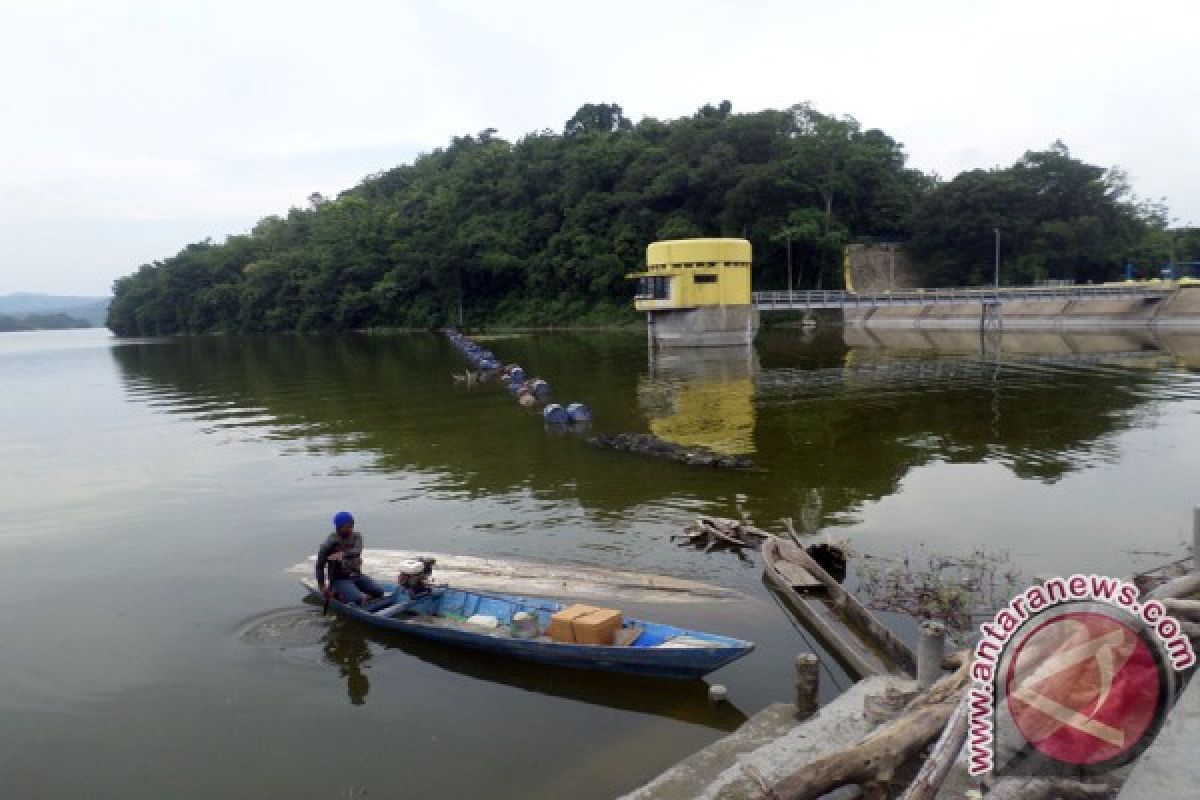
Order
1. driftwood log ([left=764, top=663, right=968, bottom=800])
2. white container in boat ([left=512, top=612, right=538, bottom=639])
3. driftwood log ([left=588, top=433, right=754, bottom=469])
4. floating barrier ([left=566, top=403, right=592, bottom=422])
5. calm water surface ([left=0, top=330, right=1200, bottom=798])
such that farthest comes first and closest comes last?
floating barrier ([left=566, top=403, right=592, bottom=422])
driftwood log ([left=588, top=433, right=754, bottom=469])
white container in boat ([left=512, top=612, right=538, bottom=639])
calm water surface ([left=0, top=330, right=1200, bottom=798])
driftwood log ([left=764, top=663, right=968, bottom=800])

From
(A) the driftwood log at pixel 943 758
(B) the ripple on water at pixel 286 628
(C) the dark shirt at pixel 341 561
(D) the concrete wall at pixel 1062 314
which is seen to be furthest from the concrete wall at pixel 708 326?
(A) the driftwood log at pixel 943 758

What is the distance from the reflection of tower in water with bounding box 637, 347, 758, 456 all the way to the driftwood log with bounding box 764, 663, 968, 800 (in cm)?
1849

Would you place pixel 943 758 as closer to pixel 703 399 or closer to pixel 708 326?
pixel 703 399

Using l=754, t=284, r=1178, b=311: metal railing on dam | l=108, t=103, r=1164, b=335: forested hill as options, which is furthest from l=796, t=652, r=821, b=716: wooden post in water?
l=108, t=103, r=1164, b=335: forested hill

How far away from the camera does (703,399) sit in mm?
38562

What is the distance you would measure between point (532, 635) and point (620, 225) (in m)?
93.7

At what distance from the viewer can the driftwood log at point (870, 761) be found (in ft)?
23.5

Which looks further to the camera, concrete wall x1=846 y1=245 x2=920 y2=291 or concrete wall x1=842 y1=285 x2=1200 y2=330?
concrete wall x1=846 y1=245 x2=920 y2=291

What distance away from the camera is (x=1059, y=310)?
71.4m

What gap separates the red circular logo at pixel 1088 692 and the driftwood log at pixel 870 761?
3.41ft

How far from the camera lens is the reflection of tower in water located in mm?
29188

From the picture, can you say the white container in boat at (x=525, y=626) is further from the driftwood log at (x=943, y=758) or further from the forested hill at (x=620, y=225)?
the forested hill at (x=620, y=225)

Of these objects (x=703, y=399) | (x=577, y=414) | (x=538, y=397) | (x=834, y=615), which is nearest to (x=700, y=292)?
(x=703, y=399)

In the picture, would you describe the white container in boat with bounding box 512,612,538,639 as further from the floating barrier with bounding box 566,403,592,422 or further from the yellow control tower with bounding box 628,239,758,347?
the yellow control tower with bounding box 628,239,758,347
